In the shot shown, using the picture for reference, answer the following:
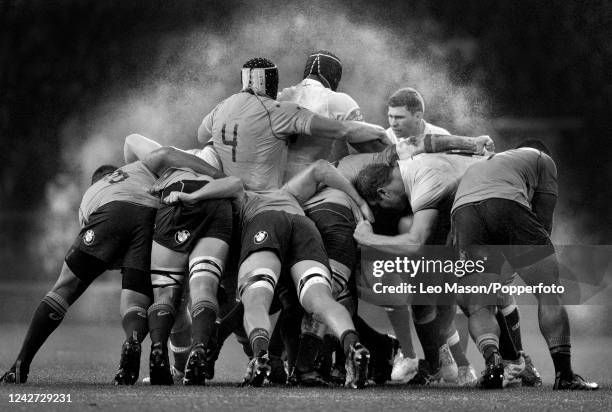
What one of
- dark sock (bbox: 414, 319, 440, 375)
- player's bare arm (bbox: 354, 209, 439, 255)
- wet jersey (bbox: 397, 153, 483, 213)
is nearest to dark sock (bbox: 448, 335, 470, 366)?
dark sock (bbox: 414, 319, 440, 375)

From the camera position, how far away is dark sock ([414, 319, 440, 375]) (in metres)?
5.58

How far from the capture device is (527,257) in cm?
501

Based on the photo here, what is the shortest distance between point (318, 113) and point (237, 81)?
3359mm

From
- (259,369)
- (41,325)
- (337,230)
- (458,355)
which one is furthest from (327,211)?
(41,325)

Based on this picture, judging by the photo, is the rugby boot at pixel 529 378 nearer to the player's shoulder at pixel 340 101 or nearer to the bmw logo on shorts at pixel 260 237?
the bmw logo on shorts at pixel 260 237

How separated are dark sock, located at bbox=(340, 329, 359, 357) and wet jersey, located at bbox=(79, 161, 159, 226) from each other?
140cm

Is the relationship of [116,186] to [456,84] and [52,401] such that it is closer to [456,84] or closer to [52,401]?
[52,401]

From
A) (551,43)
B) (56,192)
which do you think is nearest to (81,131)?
(56,192)

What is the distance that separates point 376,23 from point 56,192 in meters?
3.57

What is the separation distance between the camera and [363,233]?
5.39 metres

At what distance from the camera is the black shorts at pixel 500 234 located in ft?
16.3

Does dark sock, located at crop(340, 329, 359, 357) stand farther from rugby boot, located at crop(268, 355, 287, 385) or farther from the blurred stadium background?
the blurred stadium background

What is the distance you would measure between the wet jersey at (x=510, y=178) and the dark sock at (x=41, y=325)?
6.42 feet

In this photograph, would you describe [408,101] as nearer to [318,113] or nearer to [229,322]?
[318,113]
